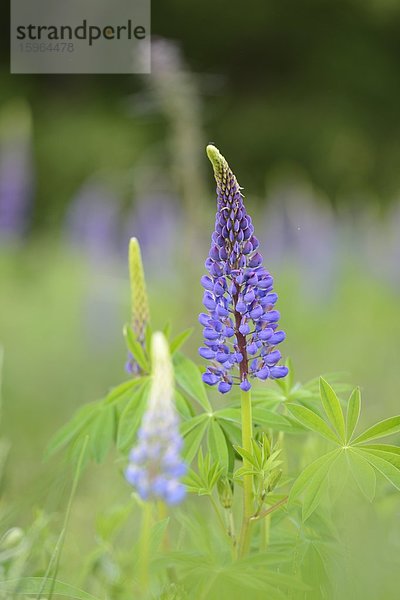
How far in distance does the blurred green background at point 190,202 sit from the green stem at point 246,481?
328 millimetres

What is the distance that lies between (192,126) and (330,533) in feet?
8.47

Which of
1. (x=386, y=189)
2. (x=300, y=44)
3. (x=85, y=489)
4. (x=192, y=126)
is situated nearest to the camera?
(x=85, y=489)

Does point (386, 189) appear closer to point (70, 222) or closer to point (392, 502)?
point (70, 222)

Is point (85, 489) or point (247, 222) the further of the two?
point (85, 489)

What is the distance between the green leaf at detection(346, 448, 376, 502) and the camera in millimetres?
1093

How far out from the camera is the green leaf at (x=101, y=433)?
133 cm

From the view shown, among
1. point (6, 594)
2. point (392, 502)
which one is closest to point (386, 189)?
point (392, 502)

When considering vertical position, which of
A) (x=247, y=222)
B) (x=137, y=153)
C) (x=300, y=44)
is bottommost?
(x=247, y=222)

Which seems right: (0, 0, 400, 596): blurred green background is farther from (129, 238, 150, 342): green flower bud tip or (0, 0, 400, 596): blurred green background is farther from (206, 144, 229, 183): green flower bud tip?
(206, 144, 229, 183): green flower bud tip

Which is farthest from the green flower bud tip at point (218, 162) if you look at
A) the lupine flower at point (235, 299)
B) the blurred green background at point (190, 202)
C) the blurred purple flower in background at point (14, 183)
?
the blurred purple flower in background at point (14, 183)

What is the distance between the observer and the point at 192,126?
12.0ft

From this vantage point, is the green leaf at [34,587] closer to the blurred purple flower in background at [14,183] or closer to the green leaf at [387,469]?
the green leaf at [387,469]
